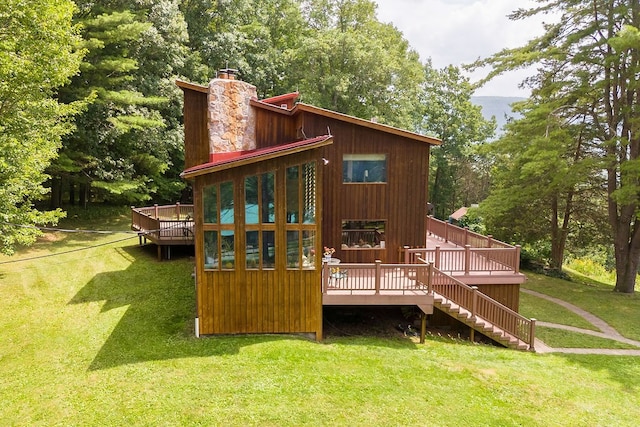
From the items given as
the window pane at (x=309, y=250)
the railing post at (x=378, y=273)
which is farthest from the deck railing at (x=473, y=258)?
the window pane at (x=309, y=250)

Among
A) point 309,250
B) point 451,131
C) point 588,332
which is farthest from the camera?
point 451,131

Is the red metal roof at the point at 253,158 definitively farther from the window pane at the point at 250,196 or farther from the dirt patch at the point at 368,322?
the dirt patch at the point at 368,322

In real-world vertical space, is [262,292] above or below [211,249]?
below

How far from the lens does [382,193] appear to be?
42.7 ft

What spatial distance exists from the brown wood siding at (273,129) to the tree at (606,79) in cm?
1265

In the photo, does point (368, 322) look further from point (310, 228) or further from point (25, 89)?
point (25, 89)

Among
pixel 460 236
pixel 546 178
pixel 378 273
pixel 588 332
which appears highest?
pixel 546 178

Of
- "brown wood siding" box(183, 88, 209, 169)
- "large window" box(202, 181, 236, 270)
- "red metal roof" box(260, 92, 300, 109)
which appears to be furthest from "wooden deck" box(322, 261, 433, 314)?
"red metal roof" box(260, 92, 300, 109)

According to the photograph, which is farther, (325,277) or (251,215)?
(325,277)

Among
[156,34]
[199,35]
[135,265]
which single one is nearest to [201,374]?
[135,265]

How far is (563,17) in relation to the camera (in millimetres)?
18375

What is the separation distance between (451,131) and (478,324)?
27.3 m

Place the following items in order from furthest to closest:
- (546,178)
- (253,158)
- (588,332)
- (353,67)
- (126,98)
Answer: (353,67) < (126,98) < (546,178) < (588,332) < (253,158)

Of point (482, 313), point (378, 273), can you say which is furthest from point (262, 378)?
point (482, 313)
